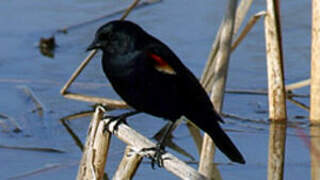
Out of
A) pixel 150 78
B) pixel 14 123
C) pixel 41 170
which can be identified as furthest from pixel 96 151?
pixel 14 123

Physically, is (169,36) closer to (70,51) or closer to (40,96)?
(70,51)

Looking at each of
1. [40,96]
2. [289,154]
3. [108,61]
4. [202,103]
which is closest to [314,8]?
[289,154]

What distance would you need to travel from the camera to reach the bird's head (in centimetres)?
350

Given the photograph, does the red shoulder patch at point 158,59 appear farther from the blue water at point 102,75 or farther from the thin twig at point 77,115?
the thin twig at point 77,115

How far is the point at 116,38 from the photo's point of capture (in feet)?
11.5

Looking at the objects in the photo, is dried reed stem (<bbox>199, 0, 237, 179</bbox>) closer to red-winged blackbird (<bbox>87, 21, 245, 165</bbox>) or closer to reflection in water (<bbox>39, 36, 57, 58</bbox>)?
red-winged blackbird (<bbox>87, 21, 245, 165</bbox>)

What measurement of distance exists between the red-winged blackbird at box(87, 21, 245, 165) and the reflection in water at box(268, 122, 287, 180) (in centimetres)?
82

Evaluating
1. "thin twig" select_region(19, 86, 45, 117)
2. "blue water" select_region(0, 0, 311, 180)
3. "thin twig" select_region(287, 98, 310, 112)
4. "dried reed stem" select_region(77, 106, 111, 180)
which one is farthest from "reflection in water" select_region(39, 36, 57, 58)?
"dried reed stem" select_region(77, 106, 111, 180)

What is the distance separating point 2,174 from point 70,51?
1.82 meters

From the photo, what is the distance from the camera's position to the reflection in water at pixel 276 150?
443cm

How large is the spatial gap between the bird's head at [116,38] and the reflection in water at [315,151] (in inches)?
53.1

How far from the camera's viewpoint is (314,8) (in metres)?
4.52

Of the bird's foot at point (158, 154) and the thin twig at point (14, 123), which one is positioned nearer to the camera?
the bird's foot at point (158, 154)

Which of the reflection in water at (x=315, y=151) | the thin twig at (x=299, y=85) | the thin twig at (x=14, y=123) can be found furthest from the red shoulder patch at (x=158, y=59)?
the thin twig at (x=299, y=85)
